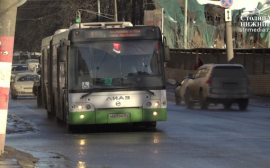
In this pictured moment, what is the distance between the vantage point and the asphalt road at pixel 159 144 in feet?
37.9

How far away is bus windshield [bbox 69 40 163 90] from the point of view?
17078 millimetres

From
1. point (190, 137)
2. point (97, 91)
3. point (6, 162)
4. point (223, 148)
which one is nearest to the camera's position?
point (6, 162)

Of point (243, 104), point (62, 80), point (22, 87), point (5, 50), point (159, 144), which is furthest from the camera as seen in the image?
point (22, 87)

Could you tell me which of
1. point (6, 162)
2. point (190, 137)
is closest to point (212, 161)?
point (6, 162)

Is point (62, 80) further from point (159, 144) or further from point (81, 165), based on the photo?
point (81, 165)

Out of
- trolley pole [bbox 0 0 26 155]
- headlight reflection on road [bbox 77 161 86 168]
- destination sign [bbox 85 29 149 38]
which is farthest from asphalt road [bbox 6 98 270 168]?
destination sign [bbox 85 29 149 38]

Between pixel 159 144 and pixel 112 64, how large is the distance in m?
3.41

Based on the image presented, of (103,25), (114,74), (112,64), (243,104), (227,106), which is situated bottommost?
(227,106)

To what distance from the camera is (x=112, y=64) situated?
1720 cm

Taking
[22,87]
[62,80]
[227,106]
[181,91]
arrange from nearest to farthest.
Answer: [62,80], [227,106], [181,91], [22,87]

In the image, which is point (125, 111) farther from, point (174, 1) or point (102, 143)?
point (174, 1)

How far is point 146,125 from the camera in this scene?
18516mm

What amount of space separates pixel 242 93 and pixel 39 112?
7.56 meters

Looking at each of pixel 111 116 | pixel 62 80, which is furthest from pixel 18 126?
pixel 111 116
